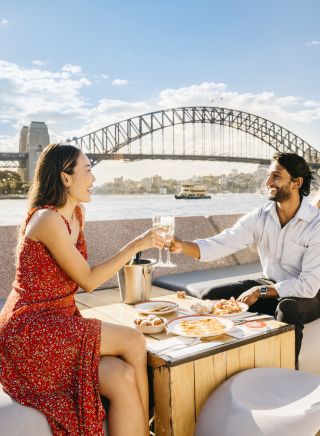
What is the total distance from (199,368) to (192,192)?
26457 millimetres

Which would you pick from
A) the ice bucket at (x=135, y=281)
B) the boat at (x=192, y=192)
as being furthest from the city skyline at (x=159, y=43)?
the boat at (x=192, y=192)

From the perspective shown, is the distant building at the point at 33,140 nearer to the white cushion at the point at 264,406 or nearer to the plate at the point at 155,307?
the plate at the point at 155,307

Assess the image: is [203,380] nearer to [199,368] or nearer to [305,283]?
[199,368]

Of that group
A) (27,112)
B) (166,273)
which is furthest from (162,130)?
(166,273)

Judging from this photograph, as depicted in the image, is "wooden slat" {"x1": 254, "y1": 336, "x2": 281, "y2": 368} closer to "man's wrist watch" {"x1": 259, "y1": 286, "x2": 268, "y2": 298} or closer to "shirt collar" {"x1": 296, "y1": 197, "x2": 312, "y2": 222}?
"man's wrist watch" {"x1": 259, "y1": 286, "x2": 268, "y2": 298}

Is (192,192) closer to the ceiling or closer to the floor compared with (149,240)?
closer to the floor

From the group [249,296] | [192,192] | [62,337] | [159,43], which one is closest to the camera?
[62,337]

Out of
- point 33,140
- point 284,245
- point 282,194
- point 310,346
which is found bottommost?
point 310,346

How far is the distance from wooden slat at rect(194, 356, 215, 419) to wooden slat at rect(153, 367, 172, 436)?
0.11 m

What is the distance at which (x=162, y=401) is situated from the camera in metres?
1.47

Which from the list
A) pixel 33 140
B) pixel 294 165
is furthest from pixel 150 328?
pixel 33 140

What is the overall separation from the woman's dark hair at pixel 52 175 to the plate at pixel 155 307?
0.53 meters

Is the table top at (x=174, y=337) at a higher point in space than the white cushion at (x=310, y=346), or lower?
higher

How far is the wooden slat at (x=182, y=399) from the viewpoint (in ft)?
4.70
